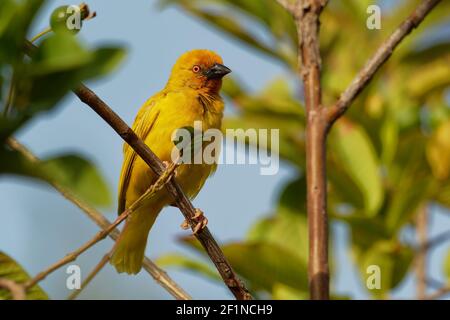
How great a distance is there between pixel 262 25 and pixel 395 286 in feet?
5.86

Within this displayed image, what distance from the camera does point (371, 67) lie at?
276 cm

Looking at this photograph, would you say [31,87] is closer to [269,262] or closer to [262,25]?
[269,262]

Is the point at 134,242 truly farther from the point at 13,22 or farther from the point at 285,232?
the point at 13,22

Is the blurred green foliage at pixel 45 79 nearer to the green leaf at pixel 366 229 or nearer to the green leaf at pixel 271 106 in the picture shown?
the green leaf at pixel 366 229

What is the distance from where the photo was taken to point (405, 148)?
4.06 metres

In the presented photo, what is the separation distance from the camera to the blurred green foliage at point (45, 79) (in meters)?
1.09

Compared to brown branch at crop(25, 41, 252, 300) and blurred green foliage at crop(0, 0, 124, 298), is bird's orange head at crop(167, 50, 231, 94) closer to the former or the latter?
brown branch at crop(25, 41, 252, 300)

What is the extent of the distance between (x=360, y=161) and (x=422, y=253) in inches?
22.3

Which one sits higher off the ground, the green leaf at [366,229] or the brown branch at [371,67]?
the brown branch at [371,67]

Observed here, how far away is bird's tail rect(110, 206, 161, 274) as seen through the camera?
164 inches

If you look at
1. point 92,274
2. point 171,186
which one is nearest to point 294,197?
point 171,186

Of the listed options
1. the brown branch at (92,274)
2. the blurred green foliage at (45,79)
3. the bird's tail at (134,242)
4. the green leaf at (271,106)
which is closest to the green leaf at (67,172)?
the blurred green foliage at (45,79)

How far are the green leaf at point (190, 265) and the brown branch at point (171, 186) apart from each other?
1.04 meters
